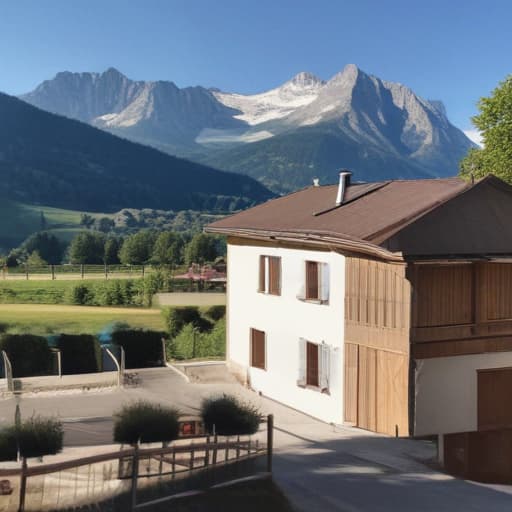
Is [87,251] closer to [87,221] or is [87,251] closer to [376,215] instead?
[376,215]

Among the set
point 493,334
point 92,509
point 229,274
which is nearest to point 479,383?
point 493,334

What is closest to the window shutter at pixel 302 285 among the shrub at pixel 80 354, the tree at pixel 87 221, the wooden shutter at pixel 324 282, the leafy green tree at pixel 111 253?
the wooden shutter at pixel 324 282

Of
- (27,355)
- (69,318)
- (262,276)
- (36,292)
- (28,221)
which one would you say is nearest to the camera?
(262,276)

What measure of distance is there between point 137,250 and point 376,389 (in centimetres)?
4468

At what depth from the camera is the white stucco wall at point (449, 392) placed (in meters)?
16.9

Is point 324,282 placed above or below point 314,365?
above

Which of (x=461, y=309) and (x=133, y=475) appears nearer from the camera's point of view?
(x=133, y=475)

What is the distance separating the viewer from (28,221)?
547 feet

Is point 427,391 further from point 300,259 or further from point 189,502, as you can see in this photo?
point 189,502

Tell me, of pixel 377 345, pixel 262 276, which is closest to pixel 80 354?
pixel 262 276

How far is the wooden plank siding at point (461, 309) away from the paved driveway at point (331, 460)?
2.30 metres

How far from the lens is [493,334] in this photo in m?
17.7

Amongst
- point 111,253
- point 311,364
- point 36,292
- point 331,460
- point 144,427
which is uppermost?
point 111,253

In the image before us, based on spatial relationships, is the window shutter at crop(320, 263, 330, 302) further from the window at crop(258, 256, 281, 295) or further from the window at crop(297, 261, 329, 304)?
the window at crop(258, 256, 281, 295)
